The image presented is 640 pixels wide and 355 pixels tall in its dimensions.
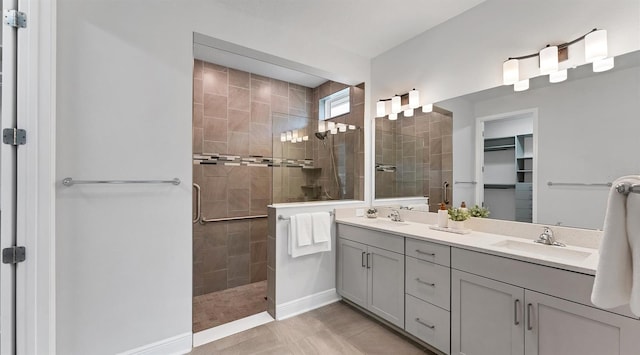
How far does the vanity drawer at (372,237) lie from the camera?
2.22 metres

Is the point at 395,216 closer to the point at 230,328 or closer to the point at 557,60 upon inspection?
the point at 557,60

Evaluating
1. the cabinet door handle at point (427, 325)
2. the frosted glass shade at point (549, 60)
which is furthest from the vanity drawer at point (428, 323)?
the frosted glass shade at point (549, 60)

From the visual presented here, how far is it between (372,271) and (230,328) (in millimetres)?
1356

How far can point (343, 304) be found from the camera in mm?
2812

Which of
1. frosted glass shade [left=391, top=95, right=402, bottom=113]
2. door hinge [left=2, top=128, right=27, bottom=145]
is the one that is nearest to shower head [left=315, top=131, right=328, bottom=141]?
frosted glass shade [left=391, top=95, right=402, bottom=113]

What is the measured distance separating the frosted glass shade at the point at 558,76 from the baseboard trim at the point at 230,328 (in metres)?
2.93

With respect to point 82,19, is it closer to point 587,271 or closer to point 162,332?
point 162,332

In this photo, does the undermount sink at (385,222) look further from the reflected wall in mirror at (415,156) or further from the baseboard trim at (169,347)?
the baseboard trim at (169,347)

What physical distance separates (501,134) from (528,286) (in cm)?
115

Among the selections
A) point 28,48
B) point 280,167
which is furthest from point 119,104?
point 280,167

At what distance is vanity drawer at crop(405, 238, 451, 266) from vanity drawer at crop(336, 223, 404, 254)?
0.09 metres

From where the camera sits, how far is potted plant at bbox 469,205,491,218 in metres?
2.17

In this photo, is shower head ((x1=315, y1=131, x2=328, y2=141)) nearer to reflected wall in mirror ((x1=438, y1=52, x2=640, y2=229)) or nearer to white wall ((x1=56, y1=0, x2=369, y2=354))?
white wall ((x1=56, y1=0, x2=369, y2=354))

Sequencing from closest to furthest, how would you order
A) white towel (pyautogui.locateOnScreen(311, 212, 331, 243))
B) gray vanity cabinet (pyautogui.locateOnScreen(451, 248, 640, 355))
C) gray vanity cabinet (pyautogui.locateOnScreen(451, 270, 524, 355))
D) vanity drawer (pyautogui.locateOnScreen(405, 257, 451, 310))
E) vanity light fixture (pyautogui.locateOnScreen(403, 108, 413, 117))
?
gray vanity cabinet (pyautogui.locateOnScreen(451, 248, 640, 355)) < gray vanity cabinet (pyautogui.locateOnScreen(451, 270, 524, 355)) < vanity drawer (pyautogui.locateOnScreen(405, 257, 451, 310)) < white towel (pyautogui.locateOnScreen(311, 212, 331, 243)) < vanity light fixture (pyautogui.locateOnScreen(403, 108, 413, 117))
